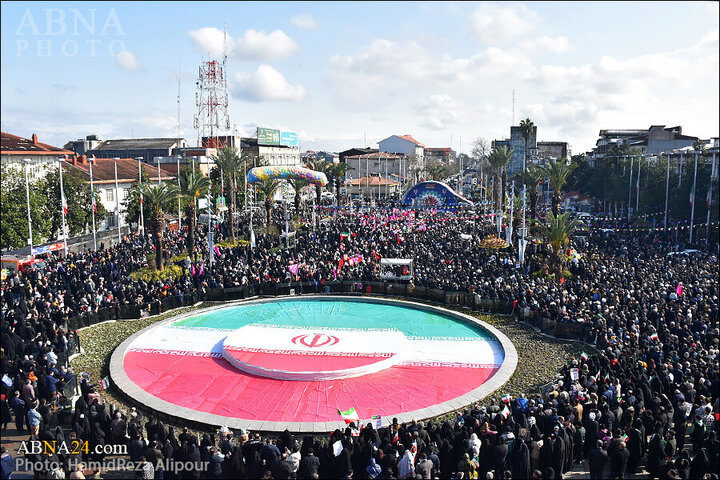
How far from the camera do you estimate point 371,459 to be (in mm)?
12195

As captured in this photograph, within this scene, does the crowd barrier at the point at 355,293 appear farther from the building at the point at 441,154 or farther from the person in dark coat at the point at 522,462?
the building at the point at 441,154

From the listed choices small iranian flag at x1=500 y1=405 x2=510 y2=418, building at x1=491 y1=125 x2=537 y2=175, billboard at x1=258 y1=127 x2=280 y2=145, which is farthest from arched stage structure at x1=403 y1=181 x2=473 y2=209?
building at x1=491 y1=125 x2=537 y2=175

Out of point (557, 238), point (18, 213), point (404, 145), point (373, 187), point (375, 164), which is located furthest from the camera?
point (404, 145)

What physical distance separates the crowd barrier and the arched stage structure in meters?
27.8

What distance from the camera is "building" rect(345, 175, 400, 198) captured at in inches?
3478

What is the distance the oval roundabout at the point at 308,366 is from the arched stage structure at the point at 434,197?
1201 inches

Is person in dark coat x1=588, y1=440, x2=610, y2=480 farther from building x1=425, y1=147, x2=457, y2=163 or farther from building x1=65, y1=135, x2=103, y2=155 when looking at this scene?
building x1=425, y1=147, x2=457, y2=163

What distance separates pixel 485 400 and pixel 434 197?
1608 inches

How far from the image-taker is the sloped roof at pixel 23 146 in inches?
1866

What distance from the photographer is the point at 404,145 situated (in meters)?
141

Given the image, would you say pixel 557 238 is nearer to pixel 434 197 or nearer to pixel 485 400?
pixel 485 400

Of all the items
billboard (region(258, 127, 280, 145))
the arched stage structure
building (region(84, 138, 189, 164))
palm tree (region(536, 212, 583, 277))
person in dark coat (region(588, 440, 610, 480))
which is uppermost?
billboard (region(258, 127, 280, 145))

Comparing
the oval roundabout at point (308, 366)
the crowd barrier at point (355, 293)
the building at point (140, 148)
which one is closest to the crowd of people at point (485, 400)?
the crowd barrier at point (355, 293)

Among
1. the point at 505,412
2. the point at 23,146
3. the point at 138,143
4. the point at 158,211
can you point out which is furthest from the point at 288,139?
the point at 505,412
